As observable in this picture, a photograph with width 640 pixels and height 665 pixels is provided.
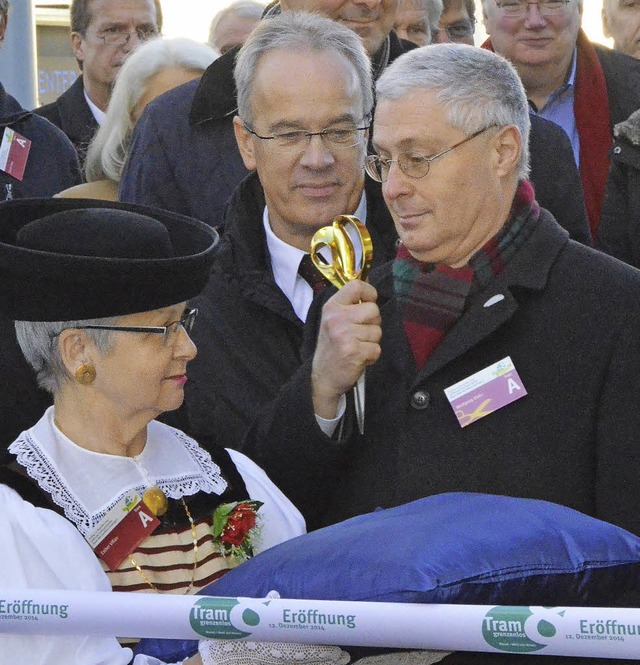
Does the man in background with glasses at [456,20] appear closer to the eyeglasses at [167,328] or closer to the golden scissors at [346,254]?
the golden scissors at [346,254]

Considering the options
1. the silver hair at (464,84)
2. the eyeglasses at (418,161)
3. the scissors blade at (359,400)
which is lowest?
the scissors blade at (359,400)

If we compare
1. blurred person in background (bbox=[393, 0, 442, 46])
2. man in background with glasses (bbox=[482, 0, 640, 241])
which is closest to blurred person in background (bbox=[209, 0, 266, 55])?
blurred person in background (bbox=[393, 0, 442, 46])

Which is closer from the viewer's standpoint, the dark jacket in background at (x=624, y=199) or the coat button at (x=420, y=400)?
the coat button at (x=420, y=400)

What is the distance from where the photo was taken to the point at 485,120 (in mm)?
2725

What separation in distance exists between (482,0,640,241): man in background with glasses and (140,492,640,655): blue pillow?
2246 mm

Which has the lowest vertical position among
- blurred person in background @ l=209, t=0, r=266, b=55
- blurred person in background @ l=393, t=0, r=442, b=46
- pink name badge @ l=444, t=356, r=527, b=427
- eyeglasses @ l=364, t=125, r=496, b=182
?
blurred person in background @ l=209, t=0, r=266, b=55

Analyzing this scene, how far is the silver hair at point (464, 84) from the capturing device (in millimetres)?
2699

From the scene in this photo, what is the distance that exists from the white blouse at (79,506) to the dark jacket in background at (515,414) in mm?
119

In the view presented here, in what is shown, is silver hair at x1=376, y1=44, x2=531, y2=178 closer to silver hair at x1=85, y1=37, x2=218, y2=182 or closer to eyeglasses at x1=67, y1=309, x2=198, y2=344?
eyeglasses at x1=67, y1=309, x2=198, y2=344

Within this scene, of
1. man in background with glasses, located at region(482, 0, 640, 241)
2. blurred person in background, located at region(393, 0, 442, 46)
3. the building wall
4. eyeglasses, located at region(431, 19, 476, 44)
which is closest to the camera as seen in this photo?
man in background with glasses, located at region(482, 0, 640, 241)

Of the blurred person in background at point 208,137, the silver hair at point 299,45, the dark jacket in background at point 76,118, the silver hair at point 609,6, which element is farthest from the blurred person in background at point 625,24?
the dark jacket in background at point 76,118

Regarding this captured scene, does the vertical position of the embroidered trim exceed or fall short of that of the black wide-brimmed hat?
it falls short

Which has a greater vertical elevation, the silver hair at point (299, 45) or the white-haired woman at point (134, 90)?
the silver hair at point (299, 45)

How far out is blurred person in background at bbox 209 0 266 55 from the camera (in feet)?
17.5
